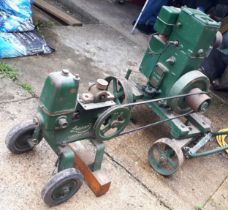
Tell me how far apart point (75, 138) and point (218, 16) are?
413 cm

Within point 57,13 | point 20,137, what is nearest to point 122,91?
point 20,137

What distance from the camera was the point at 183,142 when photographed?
3.90 meters

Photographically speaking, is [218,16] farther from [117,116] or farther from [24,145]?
[24,145]

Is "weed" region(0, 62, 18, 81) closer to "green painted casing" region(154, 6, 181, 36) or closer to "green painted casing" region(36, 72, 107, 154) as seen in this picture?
"green painted casing" region(36, 72, 107, 154)

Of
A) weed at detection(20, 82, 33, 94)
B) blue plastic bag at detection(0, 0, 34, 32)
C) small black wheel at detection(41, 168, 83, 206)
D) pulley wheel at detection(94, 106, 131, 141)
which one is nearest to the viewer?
small black wheel at detection(41, 168, 83, 206)

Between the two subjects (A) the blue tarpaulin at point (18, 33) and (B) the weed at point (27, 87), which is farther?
(A) the blue tarpaulin at point (18, 33)

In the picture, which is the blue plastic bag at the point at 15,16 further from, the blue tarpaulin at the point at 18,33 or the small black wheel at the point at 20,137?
the small black wheel at the point at 20,137

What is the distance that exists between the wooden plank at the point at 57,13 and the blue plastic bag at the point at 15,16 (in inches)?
43.8

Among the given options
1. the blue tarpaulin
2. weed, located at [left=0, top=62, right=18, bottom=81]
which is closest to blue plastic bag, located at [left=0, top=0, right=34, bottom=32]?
the blue tarpaulin

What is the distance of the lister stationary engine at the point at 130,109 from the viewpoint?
2926mm

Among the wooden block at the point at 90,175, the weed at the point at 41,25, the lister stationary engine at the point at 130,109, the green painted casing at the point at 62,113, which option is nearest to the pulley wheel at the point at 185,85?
A: the lister stationary engine at the point at 130,109

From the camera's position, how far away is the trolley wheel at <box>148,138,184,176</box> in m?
3.68

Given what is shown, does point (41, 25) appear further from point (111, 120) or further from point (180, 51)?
point (111, 120)

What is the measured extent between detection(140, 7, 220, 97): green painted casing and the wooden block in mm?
1264
